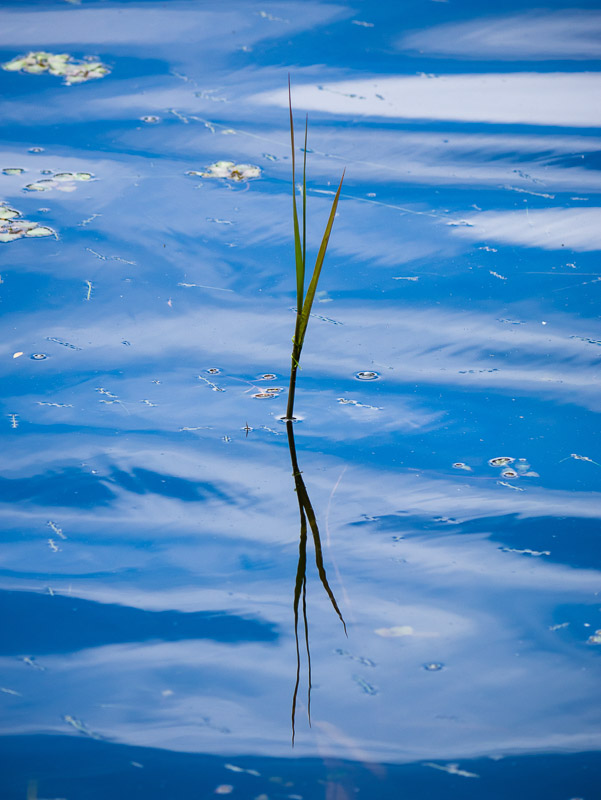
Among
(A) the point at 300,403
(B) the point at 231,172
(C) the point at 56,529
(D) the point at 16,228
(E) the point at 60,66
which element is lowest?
(C) the point at 56,529

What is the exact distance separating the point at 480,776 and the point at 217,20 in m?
2.73

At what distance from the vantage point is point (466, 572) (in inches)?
50.9

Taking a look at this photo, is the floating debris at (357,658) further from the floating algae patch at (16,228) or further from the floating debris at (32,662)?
the floating algae patch at (16,228)

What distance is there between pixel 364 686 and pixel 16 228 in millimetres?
1631

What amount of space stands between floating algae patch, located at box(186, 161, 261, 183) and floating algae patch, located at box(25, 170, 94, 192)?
32 centimetres

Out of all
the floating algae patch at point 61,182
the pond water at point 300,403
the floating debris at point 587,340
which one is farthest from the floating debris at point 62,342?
the floating debris at point 587,340

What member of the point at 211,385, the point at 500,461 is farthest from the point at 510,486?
the point at 211,385

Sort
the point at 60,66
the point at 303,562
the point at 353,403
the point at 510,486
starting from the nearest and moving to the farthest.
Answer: the point at 303,562 < the point at 510,486 < the point at 353,403 < the point at 60,66

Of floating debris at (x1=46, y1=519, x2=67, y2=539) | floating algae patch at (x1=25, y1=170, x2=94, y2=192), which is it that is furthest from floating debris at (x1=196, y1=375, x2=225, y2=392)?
floating algae patch at (x1=25, y1=170, x2=94, y2=192)

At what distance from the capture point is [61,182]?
7.71 ft

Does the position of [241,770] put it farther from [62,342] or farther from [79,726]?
[62,342]

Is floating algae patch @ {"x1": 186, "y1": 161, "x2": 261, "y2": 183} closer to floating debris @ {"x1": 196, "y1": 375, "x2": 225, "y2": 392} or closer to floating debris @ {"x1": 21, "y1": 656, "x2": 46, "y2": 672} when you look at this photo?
floating debris @ {"x1": 196, "y1": 375, "x2": 225, "y2": 392}

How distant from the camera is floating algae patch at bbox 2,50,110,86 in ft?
9.13

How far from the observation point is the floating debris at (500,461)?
4.89 feet
